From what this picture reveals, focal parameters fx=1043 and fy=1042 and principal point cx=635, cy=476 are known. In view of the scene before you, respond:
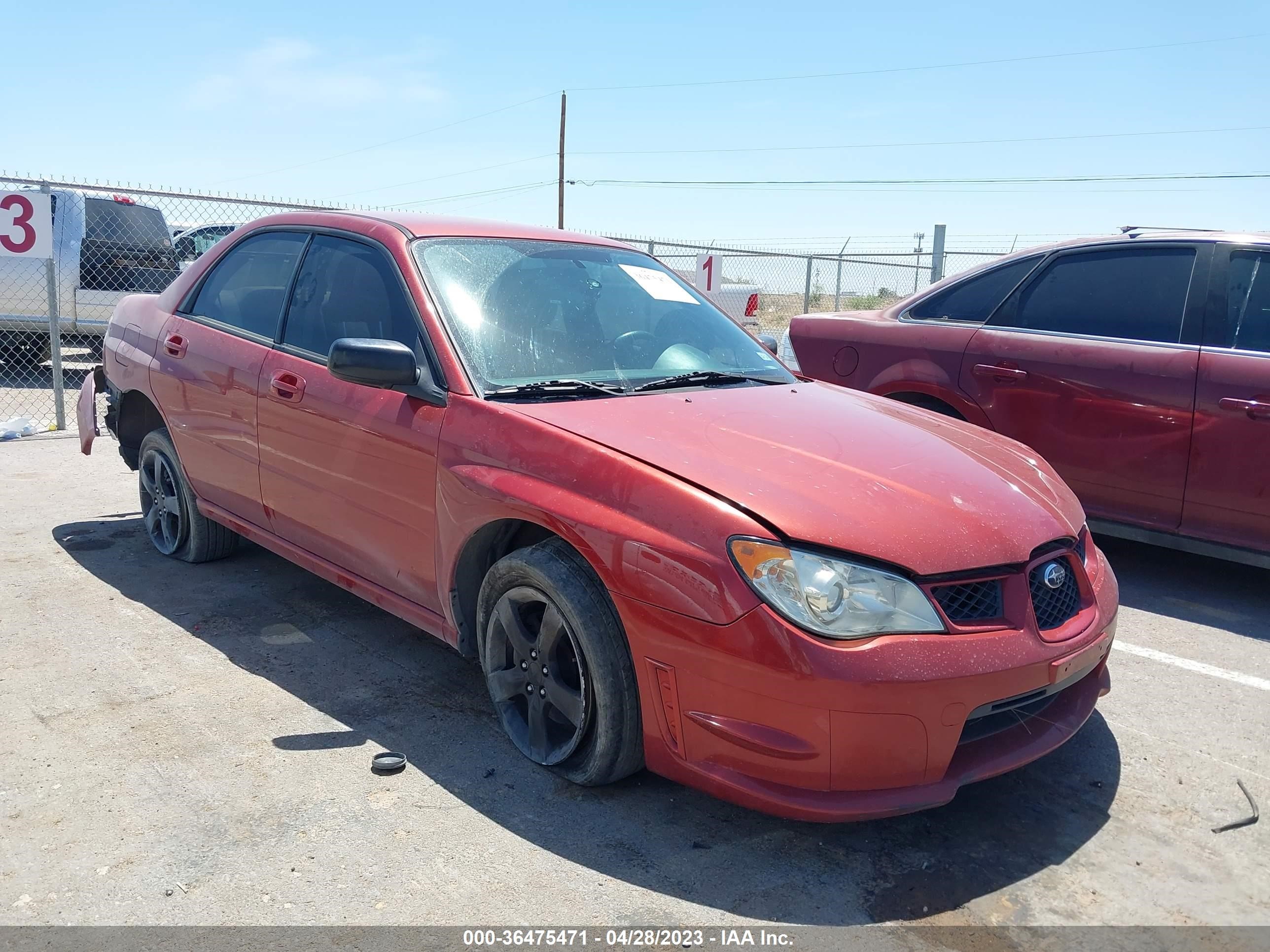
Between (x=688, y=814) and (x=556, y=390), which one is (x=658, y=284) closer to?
(x=556, y=390)

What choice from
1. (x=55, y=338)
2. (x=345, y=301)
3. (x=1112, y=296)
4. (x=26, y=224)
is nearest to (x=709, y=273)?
(x=55, y=338)

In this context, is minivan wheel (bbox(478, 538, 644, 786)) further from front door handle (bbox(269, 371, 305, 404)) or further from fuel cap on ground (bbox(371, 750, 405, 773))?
front door handle (bbox(269, 371, 305, 404))

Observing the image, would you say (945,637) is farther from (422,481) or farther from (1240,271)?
(1240,271)

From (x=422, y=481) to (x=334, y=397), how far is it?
1.97 feet

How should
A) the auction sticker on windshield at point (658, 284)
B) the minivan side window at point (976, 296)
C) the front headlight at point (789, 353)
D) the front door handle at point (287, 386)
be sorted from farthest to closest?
the front headlight at point (789, 353) < the minivan side window at point (976, 296) < the auction sticker on windshield at point (658, 284) < the front door handle at point (287, 386)

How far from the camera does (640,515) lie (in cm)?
278

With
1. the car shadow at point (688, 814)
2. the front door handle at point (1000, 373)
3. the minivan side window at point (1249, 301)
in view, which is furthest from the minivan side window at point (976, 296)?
the car shadow at point (688, 814)

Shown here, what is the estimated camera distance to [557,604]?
9.84ft

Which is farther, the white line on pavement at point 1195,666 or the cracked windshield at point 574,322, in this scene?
the white line on pavement at point 1195,666

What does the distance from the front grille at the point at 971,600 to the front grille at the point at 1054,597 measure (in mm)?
127

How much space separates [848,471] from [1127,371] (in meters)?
2.70

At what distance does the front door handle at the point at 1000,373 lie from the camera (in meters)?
5.32

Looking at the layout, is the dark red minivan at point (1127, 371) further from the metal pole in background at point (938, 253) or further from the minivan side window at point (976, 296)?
the metal pole in background at point (938, 253)

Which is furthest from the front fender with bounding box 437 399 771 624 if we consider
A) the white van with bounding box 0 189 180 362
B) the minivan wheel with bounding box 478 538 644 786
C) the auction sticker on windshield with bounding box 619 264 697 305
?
the white van with bounding box 0 189 180 362
